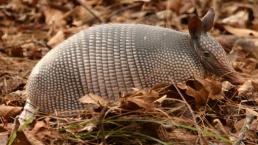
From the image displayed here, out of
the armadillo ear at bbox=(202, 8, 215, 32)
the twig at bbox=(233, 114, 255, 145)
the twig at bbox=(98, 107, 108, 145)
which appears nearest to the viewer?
the twig at bbox=(233, 114, 255, 145)

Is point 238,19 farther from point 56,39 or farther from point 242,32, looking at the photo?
point 56,39

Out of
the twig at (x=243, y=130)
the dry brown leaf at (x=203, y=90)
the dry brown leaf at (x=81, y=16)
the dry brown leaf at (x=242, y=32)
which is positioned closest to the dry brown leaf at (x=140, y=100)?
the dry brown leaf at (x=203, y=90)

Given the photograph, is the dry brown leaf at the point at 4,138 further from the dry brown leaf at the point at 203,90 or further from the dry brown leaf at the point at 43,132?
the dry brown leaf at the point at 203,90

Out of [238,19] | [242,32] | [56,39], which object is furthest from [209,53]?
[238,19]

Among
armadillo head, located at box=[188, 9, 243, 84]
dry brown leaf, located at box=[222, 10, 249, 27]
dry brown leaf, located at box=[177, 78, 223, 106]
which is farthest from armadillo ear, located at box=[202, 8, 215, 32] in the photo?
dry brown leaf, located at box=[222, 10, 249, 27]

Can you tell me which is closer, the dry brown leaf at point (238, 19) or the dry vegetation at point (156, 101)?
the dry vegetation at point (156, 101)

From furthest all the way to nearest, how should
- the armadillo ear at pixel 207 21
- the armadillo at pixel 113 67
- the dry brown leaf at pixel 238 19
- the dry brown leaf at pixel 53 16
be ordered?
the dry brown leaf at pixel 53 16, the dry brown leaf at pixel 238 19, the armadillo ear at pixel 207 21, the armadillo at pixel 113 67

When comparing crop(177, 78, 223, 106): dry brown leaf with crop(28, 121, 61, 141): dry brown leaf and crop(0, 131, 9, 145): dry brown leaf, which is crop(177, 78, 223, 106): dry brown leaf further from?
crop(0, 131, 9, 145): dry brown leaf

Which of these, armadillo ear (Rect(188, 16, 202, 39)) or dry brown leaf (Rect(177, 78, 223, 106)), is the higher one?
armadillo ear (Rect(188, 16, 202, 39))
